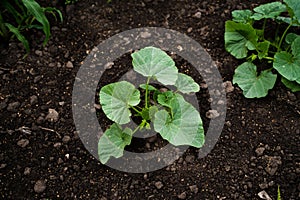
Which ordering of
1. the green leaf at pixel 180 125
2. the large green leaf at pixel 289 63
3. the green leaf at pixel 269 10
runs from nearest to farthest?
the green leaf at pixel 180 125
the large green leaf at pixel 289 63
the green leaf at pixel 269 10

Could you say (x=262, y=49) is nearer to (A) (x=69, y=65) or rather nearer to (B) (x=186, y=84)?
(B) (x=186, y=84)

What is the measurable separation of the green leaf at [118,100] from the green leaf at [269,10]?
Result: 677mm

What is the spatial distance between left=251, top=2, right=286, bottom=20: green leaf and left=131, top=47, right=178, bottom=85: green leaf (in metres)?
0.49

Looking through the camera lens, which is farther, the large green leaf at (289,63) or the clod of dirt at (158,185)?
the large green leaf at (289,63)

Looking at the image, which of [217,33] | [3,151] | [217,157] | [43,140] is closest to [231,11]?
[217,33]

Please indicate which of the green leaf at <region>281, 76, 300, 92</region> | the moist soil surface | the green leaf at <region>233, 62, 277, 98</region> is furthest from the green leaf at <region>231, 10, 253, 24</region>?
the green leaf at <region>281, 76, 300, 92</region>

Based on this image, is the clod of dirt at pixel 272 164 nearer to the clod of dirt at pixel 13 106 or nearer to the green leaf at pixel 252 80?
the green leaf at pixel 252 80

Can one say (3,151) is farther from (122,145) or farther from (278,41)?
(278,41)

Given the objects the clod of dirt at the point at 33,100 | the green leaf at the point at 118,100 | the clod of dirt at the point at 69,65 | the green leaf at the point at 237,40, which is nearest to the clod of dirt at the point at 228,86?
the green leaf at the point at 237,40

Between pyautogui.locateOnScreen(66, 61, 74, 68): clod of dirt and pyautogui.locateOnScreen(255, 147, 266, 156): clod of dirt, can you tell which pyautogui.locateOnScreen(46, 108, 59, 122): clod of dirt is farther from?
pyautogui.locateOnScreen(255, 147, 266, 156): clod of dirt

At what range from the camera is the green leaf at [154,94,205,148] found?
1.69m

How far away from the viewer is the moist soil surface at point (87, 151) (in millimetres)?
1747

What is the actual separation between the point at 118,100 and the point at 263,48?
0.69m

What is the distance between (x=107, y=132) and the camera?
1.76 meters
